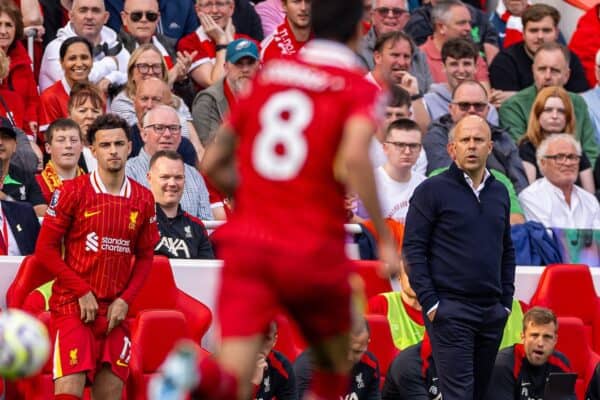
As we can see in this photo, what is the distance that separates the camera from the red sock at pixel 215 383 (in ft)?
21.0

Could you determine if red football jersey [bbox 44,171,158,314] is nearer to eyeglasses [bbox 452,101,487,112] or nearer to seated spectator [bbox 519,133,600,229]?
seated spectator [bbox 519,133,600,229]

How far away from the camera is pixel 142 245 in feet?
34.5

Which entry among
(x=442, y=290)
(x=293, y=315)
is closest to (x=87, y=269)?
(x=442, y=290)

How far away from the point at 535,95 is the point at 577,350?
→ 365cm

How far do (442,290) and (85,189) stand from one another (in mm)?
2270

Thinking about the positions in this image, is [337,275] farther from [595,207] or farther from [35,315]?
[595,207]

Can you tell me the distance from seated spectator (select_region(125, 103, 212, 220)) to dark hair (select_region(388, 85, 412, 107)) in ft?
6.66

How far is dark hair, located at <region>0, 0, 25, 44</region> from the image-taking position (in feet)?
44.4

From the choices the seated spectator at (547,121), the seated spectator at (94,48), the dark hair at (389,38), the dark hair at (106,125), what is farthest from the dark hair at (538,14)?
the dark hair at (106,125)

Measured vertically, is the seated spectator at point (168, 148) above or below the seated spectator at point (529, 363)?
above

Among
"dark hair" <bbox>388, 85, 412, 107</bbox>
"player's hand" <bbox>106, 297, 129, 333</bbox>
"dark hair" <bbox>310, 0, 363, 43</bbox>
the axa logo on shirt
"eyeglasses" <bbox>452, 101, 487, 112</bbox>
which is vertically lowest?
"player's hand" <bbox>106, 297, 129, 333</bbox>

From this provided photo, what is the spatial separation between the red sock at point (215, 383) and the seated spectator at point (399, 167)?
20.9 ft

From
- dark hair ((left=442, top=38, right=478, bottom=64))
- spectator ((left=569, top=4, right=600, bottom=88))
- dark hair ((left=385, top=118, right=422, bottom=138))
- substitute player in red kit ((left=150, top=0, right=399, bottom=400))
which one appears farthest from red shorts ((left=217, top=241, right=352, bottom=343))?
spectator ((left=569, top=4, right=600, bottom=88))

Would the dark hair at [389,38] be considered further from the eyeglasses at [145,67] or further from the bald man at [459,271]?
the bald man at [459,271]
